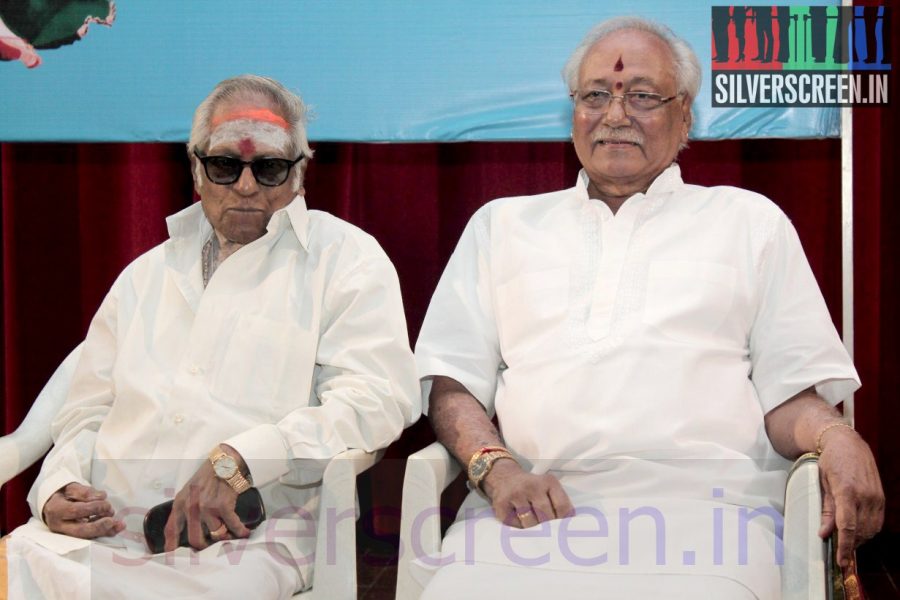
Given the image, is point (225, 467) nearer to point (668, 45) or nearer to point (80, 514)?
point (80, 514)

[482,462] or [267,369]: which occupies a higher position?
[267,369]

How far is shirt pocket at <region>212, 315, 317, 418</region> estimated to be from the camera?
224 cm

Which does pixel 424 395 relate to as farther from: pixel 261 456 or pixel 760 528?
pixel 760 528

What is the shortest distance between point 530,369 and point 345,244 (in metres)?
0.50

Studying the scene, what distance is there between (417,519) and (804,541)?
70 cm

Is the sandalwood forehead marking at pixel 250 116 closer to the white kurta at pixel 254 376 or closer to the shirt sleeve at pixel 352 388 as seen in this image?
the white kurta at pixel 254 376

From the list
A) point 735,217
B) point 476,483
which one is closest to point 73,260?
point 476,483

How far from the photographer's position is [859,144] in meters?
3.21

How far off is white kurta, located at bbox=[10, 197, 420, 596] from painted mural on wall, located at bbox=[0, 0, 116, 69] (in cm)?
99

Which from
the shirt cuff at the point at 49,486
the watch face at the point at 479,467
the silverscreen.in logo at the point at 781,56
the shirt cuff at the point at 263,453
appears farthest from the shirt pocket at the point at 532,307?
the shirt cuff at the point at 49,486

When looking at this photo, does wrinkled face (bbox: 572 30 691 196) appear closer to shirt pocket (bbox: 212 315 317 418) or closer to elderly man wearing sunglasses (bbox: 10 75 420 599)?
elderly man wearing sunglasses (bbox: 10 75 420 599)

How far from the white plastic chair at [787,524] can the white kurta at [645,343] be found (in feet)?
0.23

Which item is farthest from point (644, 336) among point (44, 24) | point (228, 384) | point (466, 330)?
point (44, 24)

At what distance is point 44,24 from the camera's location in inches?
120
